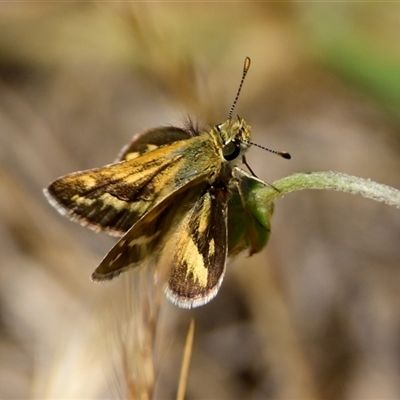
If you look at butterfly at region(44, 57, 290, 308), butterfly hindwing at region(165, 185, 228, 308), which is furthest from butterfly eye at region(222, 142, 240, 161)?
butterfly hindwing at region(165, 185, 228, 308)

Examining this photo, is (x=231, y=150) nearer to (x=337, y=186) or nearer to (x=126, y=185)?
(x=126, y=185)

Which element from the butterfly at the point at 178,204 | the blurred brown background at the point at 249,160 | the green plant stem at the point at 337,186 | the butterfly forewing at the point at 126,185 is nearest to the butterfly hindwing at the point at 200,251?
the butterfly at the point at 178,204

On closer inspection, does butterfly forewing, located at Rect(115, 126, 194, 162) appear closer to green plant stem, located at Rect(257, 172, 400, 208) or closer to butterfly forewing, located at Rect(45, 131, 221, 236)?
butterfly forewing, located at Rect(45, 131, 221, 236)

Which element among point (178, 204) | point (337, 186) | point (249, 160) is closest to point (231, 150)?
point (178, 204)

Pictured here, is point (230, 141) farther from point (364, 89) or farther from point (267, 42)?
point (267, 42)

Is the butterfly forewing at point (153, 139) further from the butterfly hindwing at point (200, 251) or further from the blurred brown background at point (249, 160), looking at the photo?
the blurred brown background at point (249, 160)
